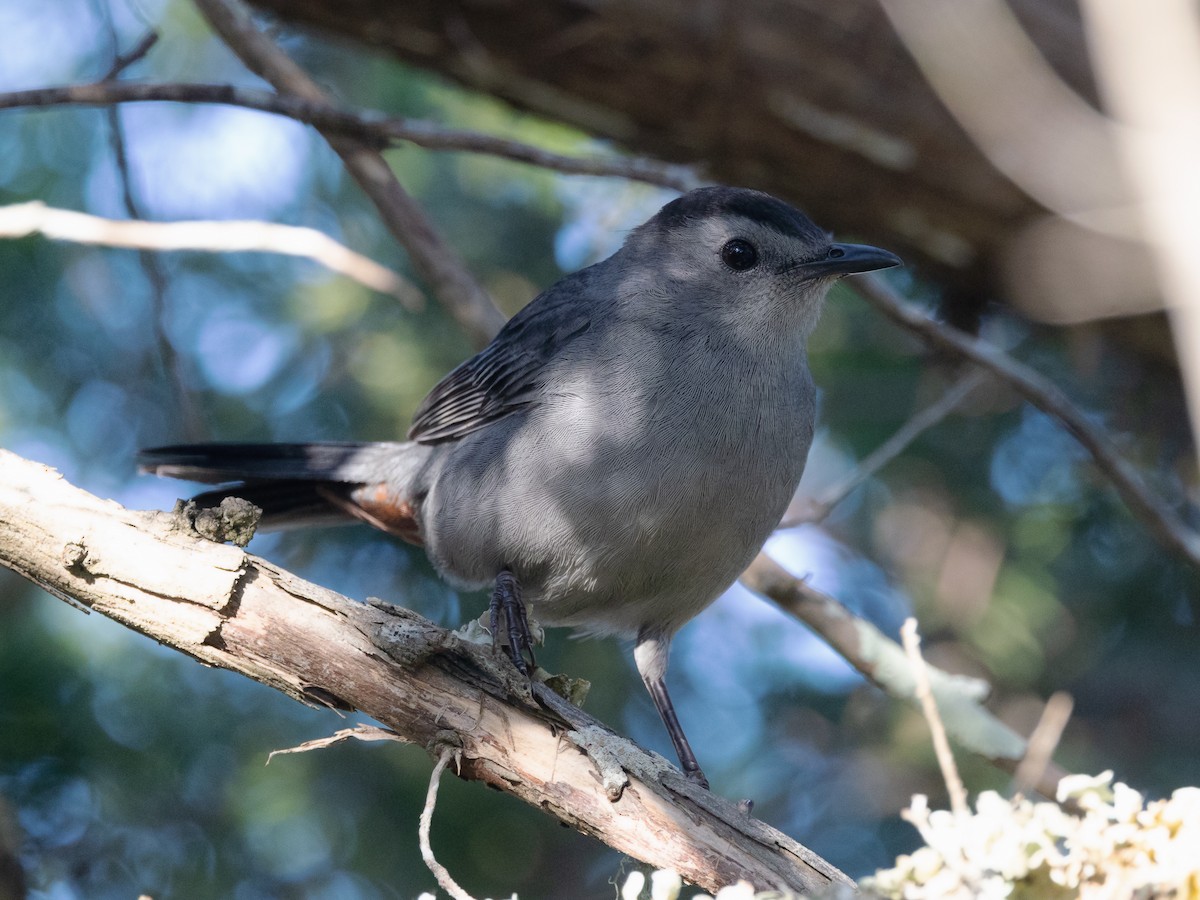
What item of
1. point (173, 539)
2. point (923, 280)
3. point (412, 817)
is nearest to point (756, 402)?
point (173, 539)

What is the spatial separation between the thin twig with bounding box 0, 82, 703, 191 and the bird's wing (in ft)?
1.41

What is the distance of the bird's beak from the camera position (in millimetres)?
3832

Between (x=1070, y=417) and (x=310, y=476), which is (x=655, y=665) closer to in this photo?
(x=310, y=476)

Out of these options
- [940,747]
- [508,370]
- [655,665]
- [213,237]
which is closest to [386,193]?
[213,237]

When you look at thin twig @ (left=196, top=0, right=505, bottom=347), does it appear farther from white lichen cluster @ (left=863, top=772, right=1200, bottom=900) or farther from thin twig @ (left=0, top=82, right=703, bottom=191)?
white lichen cluster @ (left=863, top=772, right=1200, bottom=900)

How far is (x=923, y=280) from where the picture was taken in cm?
603

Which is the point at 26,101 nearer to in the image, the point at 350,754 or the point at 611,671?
the point at 350,754

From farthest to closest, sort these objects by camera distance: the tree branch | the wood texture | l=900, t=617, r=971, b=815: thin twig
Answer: the wood texture → the tree branch → l=900, t=617, r=971, b=815: thin twig

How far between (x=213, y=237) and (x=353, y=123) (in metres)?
0.69

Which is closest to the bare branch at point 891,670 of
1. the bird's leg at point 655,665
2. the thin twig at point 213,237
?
the bird's leg at point 655,665

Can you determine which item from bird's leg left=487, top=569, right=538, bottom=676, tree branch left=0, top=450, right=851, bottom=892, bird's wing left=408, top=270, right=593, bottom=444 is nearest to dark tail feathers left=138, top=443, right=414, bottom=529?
bird's wing left=408, top=270, right=593, bottom=444

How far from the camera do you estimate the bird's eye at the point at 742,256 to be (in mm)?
4000

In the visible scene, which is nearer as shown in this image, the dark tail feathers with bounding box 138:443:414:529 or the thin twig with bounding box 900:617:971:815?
the thin twig with bounding box 900:617:971:815

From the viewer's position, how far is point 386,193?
14.7ft
